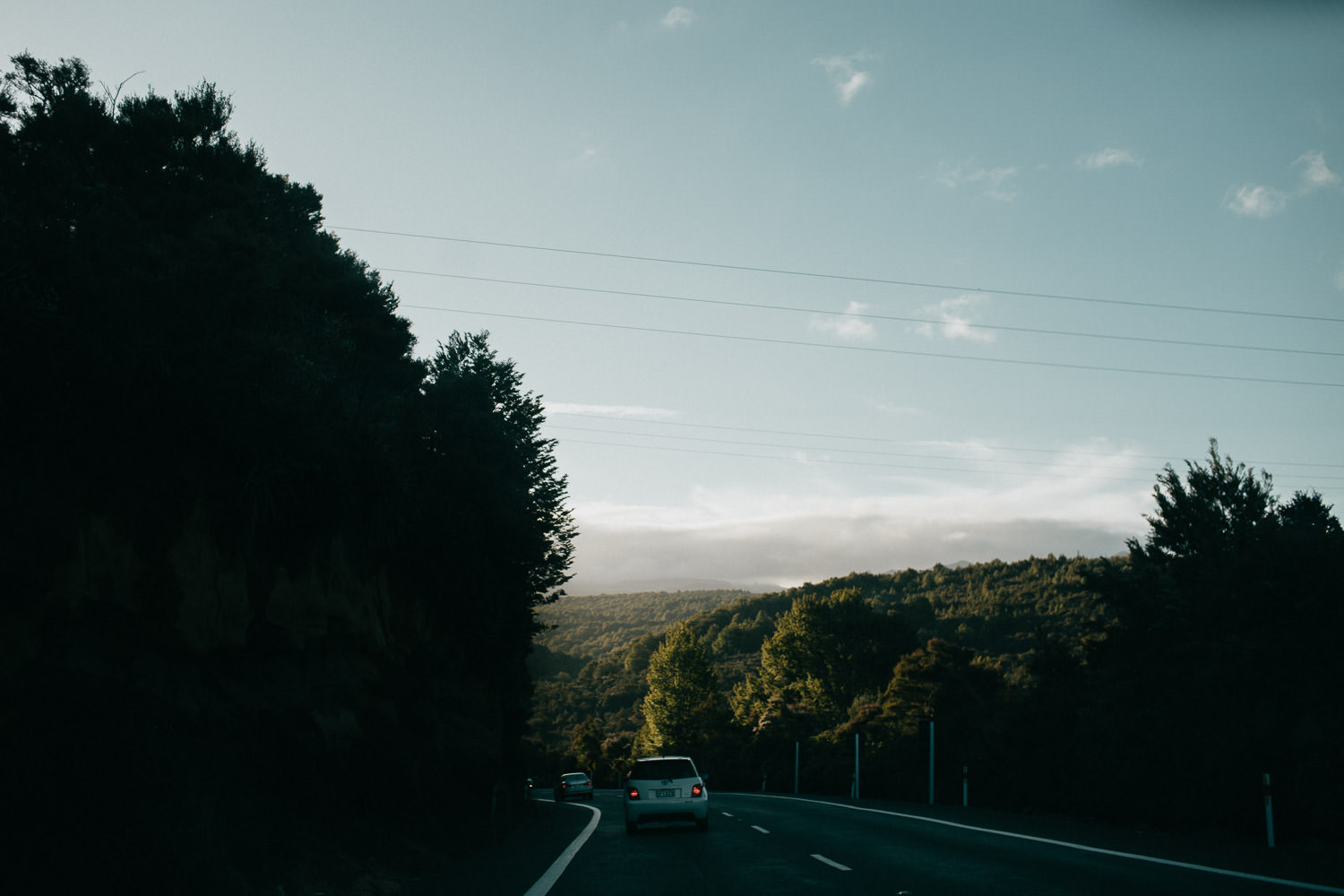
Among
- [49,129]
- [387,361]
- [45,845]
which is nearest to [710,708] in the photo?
[387,361]

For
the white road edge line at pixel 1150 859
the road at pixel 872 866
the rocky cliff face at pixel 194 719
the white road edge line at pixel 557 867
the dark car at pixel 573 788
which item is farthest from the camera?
the dark car at pixel 573 788

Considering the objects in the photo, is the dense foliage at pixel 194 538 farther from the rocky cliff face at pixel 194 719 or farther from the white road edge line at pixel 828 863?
the white road edge line at pixel 828 863

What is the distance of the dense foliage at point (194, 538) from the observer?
338 inches

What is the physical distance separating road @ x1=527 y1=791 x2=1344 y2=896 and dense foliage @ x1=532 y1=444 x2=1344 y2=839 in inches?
277

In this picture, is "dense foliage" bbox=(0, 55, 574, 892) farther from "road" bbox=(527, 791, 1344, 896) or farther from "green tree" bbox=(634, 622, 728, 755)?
"green tree" bbox=(634, 622, 728, 755)

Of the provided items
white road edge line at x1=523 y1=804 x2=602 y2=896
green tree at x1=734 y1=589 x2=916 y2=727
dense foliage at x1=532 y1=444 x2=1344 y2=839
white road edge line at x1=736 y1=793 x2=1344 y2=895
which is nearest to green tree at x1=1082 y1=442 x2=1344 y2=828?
dense foliage at x1=532 y1=444 x2=1344 y2=839

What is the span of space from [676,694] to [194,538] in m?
85.1

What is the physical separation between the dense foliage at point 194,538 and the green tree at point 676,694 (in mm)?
68815

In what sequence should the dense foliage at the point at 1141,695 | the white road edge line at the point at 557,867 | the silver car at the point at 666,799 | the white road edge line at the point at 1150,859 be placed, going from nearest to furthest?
the white road edge line at the point at 1150,859 < the white road edge line at the point at 557,867 < the silver car at the point at 666,799 < the dense foliage at the point at 1141,695

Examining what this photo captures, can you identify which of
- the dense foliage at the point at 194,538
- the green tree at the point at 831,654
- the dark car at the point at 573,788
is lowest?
the dark car at the point at 573,788

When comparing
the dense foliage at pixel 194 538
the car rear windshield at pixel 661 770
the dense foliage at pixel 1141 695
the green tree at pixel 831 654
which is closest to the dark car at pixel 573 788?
the dense foliage at pixel 1141 695

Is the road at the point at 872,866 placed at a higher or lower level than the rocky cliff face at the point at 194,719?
lower

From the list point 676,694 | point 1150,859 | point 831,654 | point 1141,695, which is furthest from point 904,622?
point 1150,859

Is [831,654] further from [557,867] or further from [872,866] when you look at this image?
[872,866]
